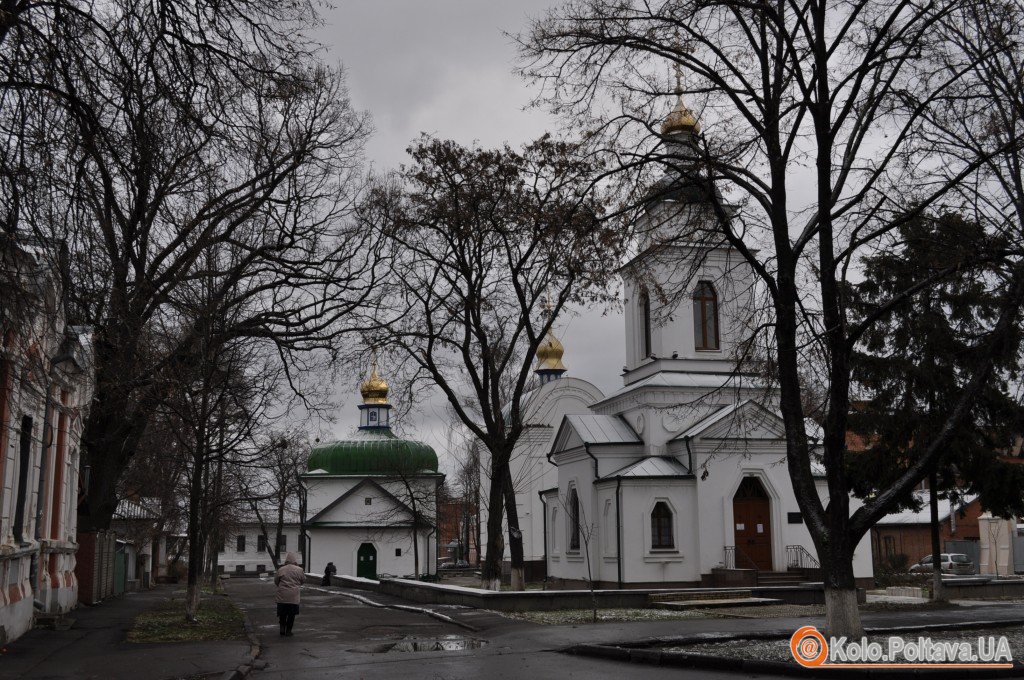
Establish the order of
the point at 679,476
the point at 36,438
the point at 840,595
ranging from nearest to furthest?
1. the point at 840,595
2. the point at 36,438
3. the point at 679,476

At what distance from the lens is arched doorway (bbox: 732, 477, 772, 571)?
102 ft

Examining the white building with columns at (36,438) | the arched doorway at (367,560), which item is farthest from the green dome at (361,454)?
the white building with columns at (36,438)

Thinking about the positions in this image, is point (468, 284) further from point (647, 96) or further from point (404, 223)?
point (647, 96)

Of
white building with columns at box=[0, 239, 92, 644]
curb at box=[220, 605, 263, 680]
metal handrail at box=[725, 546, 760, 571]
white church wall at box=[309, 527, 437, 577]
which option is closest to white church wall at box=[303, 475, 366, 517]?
white church wall at box=[309, 527, 437, 577]

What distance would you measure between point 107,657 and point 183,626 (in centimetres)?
500

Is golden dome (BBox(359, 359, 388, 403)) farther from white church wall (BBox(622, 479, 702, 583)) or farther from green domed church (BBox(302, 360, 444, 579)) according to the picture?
white church wall (BBox(622, 479, 702, 583))

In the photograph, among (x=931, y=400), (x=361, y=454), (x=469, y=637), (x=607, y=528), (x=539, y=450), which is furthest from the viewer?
(x=361, y=454)

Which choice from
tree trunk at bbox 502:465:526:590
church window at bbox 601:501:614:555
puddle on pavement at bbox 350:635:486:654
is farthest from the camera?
church window at bbox 601:501:614:555

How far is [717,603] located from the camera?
23.0 meters

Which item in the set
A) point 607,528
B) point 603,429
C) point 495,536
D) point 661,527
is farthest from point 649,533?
point 495,536

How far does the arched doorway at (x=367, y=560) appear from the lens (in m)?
66.6

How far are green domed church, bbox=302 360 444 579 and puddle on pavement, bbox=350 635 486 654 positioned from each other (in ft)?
149

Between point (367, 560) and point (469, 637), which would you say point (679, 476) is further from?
point (367, 560)

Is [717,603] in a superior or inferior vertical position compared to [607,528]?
inferior
